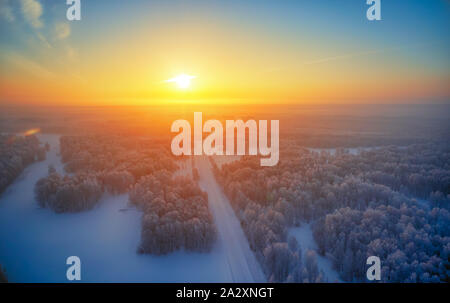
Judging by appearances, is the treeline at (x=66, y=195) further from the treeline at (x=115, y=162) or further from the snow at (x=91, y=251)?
the treeline at (x=115, y=162)

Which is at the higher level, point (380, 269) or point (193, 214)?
point (193, 214)

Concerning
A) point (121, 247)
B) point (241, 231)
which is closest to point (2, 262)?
point (121, 247)

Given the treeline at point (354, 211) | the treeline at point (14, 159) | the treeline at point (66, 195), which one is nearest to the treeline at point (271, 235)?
the treeline at point (354, 211)

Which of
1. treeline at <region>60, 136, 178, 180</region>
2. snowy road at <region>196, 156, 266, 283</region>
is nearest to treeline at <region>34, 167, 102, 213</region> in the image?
treeline at <region>60, 136, 178, 180</region>

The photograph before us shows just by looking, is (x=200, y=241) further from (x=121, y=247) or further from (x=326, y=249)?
(x=326, y=249)

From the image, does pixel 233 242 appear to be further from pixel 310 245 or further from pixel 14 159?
pixel 14 159
